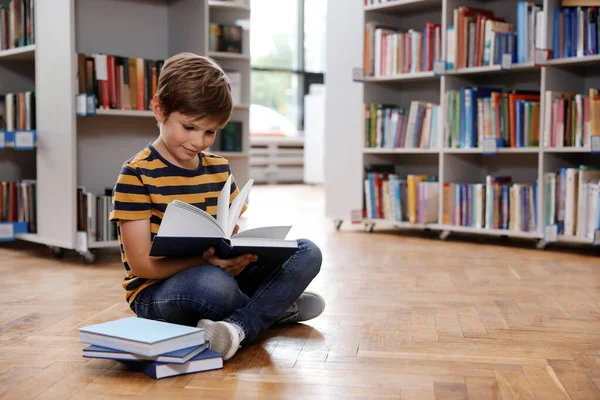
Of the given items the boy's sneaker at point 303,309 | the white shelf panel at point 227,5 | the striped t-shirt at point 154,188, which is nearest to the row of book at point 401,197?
the white shelf panel at point 227,5

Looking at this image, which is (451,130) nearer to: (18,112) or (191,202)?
(18,112)

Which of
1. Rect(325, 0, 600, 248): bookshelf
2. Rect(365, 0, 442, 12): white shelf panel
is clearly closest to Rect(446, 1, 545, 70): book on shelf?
Rect(325, 0, 600, 248): bookshelf

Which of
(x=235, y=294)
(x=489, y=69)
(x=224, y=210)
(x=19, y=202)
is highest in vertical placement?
(x=489, y=69)

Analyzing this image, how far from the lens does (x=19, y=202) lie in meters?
3.68

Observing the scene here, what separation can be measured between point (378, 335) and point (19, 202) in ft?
7.75

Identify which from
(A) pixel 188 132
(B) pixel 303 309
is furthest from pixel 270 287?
(A) pixel 188 132

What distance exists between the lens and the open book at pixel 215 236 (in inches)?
Result: 60.6

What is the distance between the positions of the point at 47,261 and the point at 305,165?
6480mm

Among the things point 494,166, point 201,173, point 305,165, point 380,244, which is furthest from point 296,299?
point 305,165

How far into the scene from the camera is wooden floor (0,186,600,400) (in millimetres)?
1509

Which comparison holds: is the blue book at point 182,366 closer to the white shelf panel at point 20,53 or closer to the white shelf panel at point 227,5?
the white shelf panel at point 20,53

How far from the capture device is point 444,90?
4113mm

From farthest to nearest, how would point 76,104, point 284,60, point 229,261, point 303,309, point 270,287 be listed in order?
point 284,60
point 76,104
point 303,309
point 270,287
point 229,261

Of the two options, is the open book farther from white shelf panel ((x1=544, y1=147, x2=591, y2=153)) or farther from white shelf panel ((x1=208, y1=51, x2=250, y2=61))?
white shelf panel ((x1=208, y1=51, x2=250, y2=61))
